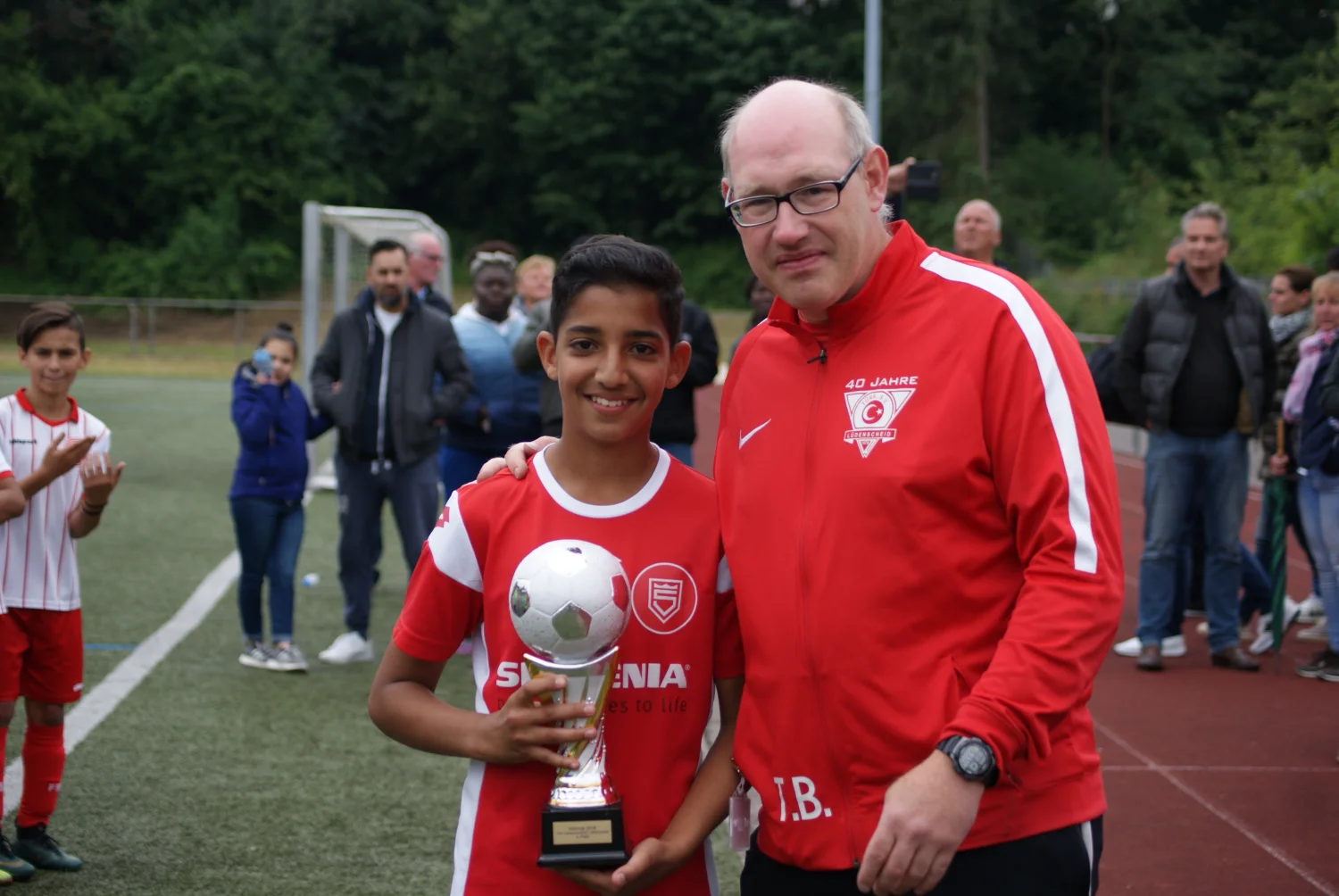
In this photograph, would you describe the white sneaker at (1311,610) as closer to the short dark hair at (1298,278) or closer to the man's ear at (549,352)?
the short dark hair at (1298,278)

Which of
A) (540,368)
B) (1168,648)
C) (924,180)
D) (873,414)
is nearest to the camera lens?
(873,414)

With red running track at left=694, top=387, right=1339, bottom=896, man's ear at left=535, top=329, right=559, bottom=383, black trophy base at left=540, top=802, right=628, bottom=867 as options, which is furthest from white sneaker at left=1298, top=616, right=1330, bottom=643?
black trophy base at left=540, top=802, right=628, bottom=867

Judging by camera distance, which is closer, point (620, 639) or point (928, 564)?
point (928, 564)

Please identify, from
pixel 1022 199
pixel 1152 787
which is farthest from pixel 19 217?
pixel 1152 787

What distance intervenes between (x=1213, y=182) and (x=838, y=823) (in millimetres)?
35812

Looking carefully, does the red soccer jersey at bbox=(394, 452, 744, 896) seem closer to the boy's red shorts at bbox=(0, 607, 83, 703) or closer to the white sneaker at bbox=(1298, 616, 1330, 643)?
the boy's red shorts at bbox=(0, 607, 83, 703)

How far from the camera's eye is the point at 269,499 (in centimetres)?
777

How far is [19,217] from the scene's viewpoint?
50875 mm

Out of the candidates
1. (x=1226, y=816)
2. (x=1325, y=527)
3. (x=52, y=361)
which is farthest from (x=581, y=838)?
(x=1325, y=527)

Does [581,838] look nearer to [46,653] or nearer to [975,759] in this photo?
[975,759]

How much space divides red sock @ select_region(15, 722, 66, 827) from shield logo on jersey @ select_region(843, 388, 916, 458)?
353cm

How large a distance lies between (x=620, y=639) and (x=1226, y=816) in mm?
3922

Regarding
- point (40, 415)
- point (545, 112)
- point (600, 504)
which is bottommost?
point (40, 415)

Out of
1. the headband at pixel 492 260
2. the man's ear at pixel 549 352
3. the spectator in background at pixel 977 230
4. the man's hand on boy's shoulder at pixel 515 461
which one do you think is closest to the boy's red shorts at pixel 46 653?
the man's hand on boy's shoulder at pixel 515 461
